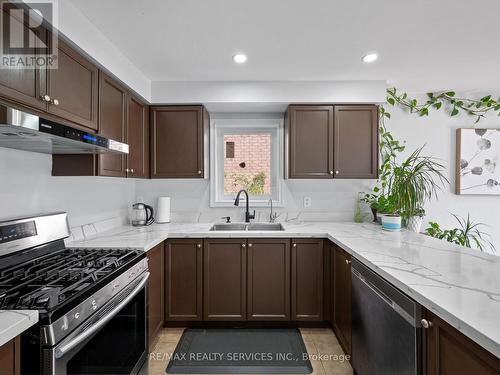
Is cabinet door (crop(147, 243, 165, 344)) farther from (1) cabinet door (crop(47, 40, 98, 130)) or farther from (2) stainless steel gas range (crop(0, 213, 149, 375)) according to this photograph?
(1) cabinet door (crop(47, 40, 98, 130))

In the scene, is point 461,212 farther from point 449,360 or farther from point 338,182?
point 449,360

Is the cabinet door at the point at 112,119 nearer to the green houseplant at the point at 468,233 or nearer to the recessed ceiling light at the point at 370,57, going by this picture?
the recessed ceiling light at the point at 370,57

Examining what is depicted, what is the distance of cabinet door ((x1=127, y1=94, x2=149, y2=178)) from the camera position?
222 centimetres

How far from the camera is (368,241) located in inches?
73.4

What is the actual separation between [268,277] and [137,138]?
174cm

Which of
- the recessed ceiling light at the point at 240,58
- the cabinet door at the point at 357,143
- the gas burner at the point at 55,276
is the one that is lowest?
the gas burner at the point at 55,276

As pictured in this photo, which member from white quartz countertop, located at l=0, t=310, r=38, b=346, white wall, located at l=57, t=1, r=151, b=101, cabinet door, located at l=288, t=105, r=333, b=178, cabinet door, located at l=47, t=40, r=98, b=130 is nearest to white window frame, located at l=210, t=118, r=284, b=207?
cabinet door, located at l=288, t=105, r=333, b=178

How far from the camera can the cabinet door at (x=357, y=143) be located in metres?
2.54

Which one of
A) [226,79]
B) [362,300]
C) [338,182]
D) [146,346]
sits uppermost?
[226,79]

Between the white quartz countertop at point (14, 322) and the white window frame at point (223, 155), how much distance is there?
2.06m

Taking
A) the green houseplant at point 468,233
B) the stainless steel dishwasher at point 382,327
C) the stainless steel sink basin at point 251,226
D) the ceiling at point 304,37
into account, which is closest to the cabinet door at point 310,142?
the ceiling at point 304,37

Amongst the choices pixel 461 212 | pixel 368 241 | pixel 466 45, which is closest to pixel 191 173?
pixel 368 241

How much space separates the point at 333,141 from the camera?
2545mm

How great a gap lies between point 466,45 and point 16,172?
3165 millimetres
